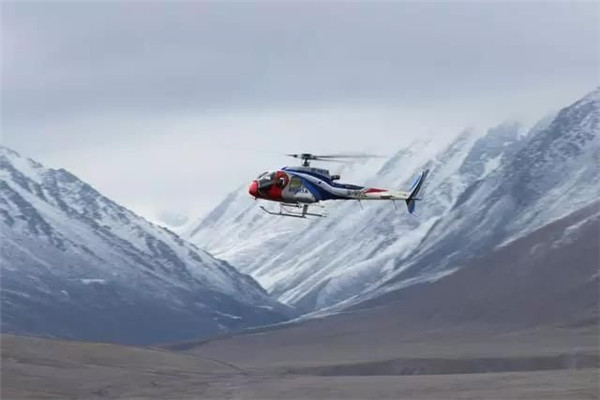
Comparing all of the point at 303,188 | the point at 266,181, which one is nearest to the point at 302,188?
the point at 303,188

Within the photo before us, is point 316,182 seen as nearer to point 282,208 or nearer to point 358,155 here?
point 282,208

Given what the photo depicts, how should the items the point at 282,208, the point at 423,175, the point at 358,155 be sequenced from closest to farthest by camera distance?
1. the point at 358,155
2. the point at 282,208
3. the point at 423,175

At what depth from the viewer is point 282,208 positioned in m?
148

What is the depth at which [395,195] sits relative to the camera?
150m

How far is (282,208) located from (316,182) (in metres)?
4.12

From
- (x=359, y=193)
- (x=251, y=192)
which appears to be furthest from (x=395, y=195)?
(x=251, y=192)

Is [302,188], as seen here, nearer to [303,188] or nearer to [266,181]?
[303,188]

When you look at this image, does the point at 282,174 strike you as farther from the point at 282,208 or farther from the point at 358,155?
the point at 358,155

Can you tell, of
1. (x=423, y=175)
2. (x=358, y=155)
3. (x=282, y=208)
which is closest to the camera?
(x=358, y=155)

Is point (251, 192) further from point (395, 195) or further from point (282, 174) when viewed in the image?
point (395, 195)

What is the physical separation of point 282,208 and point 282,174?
125 inches

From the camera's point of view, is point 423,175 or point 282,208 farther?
point 423,175

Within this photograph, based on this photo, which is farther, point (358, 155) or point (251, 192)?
point (251, 192)

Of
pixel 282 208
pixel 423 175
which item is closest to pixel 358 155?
pixel 282 208
